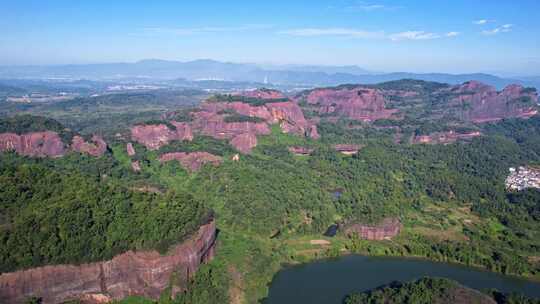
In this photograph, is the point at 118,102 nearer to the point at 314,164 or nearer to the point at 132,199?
the point at 314,164

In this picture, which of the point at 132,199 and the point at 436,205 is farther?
the point at 436,205

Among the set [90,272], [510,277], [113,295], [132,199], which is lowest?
[510,277]

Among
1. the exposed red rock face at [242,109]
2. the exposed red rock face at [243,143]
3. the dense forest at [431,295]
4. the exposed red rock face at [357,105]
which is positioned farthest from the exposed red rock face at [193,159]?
the exposed red rock face at [357,105]

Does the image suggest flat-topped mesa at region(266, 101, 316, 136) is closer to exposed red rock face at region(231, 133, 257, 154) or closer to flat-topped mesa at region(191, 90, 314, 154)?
flat-topped mesa at region(191, 90, 314, 154)

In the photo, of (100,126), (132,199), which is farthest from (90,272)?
(100,126)

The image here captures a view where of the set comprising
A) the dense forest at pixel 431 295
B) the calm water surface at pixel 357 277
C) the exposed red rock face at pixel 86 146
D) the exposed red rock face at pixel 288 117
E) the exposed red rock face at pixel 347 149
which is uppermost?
the exposed red rock face at pixel 288 117

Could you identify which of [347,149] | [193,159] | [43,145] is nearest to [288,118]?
[347,149]

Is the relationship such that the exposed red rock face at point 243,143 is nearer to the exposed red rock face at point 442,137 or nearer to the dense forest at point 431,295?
the exposed red rock face at point 442,137
